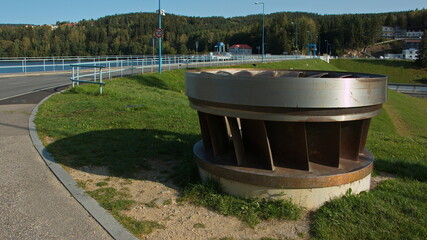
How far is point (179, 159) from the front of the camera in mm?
6430

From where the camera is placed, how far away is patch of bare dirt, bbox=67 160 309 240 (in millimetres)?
3758

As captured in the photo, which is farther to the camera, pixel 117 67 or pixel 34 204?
pixel 117 67

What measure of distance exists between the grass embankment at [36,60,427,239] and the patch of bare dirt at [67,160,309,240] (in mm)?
125

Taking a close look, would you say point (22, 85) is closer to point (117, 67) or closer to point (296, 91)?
point (117, 67)

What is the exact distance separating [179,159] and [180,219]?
239 cm

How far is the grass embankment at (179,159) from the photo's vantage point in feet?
12.9

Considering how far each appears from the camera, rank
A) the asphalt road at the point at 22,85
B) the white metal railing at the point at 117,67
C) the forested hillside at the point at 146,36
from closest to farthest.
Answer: the asphalt road at the point at 22,85
the white metal railing at the point at 117,67
the forested hillside at the point at 146,36

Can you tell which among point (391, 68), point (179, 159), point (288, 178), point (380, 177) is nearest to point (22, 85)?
point (179, 159)

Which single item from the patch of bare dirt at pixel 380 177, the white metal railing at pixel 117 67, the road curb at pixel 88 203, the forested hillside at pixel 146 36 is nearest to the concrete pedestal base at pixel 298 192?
the patch of bare dirt at pixel 380 177

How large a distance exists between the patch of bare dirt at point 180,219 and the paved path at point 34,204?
16.6 inches

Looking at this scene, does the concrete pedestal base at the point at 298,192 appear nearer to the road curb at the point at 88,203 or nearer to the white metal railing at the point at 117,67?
the road curb at the point at 88,203

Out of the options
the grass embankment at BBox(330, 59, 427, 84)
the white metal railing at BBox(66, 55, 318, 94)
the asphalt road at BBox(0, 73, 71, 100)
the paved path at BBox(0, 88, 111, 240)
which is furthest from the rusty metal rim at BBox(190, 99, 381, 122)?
the grass embankment at BBox(330, 59, 427, 84)

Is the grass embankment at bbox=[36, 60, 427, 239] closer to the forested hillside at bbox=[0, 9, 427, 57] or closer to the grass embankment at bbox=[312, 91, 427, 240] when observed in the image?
the grass embankment at bbox=[312, 91, 427, 240]

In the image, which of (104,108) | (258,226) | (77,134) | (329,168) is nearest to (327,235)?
(258,226)
